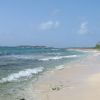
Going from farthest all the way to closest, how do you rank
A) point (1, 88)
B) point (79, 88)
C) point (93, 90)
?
point (1, 88) → point (79, 88) → point (93, 90)

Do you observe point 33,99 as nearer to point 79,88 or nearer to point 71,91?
point 71,91

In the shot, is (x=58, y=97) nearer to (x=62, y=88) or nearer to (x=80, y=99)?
(x=80, y=99)

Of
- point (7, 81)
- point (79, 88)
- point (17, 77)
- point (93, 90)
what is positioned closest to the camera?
point (93, 90)

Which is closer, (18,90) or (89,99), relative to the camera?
(89,99)

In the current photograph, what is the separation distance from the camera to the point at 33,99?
1136 cm

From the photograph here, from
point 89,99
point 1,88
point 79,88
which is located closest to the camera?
point 89,99

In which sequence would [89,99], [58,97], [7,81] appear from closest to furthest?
[89,99] < [58,97] < [7,81]

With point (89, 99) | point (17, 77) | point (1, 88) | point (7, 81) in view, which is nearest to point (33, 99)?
point (89, 99)

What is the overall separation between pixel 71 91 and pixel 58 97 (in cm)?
129

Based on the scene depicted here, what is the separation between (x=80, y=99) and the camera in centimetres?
1067

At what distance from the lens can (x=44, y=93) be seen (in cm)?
1248

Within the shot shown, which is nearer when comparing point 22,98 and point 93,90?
point 22,98

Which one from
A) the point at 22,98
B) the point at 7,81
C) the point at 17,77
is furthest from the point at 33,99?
the point at 17,77

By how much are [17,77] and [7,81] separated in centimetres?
182
